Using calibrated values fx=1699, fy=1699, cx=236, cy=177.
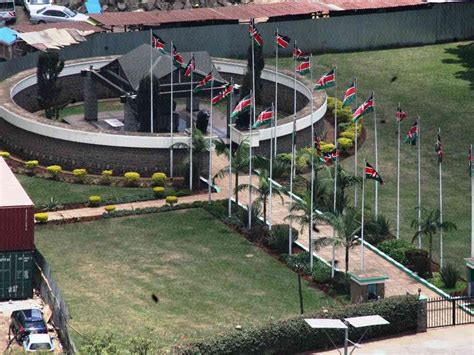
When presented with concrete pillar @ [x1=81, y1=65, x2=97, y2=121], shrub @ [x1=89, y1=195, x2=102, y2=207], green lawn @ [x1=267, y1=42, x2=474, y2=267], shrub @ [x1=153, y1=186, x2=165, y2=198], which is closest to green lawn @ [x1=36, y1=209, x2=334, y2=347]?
shrub @ [x1=89, y1=195, x2=102, y2=207]

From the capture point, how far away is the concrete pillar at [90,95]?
372 feet

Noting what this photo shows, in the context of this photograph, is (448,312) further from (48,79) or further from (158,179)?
(48,79)

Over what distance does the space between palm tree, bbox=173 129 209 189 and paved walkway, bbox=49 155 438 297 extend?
173cm

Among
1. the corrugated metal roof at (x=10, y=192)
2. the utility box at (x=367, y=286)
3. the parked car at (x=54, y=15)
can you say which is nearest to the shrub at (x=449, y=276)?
the utility box at (x=367, y=286)

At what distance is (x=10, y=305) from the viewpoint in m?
88.2

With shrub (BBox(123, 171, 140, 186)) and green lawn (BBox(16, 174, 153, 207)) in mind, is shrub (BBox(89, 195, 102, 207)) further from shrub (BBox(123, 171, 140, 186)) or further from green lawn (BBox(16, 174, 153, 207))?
shrub (BBox(123, 171, 140, 186))

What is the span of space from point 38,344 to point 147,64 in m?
35.9

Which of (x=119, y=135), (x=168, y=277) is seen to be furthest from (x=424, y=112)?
(x=168, y=277)

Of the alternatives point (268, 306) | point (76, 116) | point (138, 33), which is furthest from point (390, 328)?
point (138, 33)

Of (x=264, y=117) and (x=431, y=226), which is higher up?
(x=264, y=117)

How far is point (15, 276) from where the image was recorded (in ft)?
292

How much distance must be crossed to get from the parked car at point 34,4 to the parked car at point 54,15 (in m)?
0.42

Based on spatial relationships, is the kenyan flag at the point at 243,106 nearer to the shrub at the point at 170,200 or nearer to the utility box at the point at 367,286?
the shrub at the point at 170,200

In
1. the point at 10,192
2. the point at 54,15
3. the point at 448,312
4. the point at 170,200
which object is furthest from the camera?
the point at 54,15
